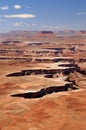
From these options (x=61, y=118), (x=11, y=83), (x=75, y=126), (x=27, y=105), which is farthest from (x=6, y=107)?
(x=11, y=83)

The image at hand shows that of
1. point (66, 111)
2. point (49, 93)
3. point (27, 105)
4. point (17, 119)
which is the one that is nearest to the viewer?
point (17, 119)

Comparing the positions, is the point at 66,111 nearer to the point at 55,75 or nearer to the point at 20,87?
the point at 20,87

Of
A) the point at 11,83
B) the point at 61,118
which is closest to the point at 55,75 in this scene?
the point at 11,83

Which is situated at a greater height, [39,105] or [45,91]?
[45,91]

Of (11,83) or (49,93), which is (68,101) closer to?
(49,93)

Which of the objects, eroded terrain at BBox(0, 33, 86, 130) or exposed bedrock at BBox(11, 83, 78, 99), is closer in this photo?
eroded terrain at BBox(0, 33, 86, 130)

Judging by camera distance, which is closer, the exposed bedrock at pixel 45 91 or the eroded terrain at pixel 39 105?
the eroded terrain at pixel 39 105

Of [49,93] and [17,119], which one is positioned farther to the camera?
[49,93]

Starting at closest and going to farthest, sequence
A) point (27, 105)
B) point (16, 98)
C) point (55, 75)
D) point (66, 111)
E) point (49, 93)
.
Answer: point (66, 111), point (27, 105), point (16, 98), point (49, 93), point (55, 75)

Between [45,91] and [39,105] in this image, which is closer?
[39,105]
